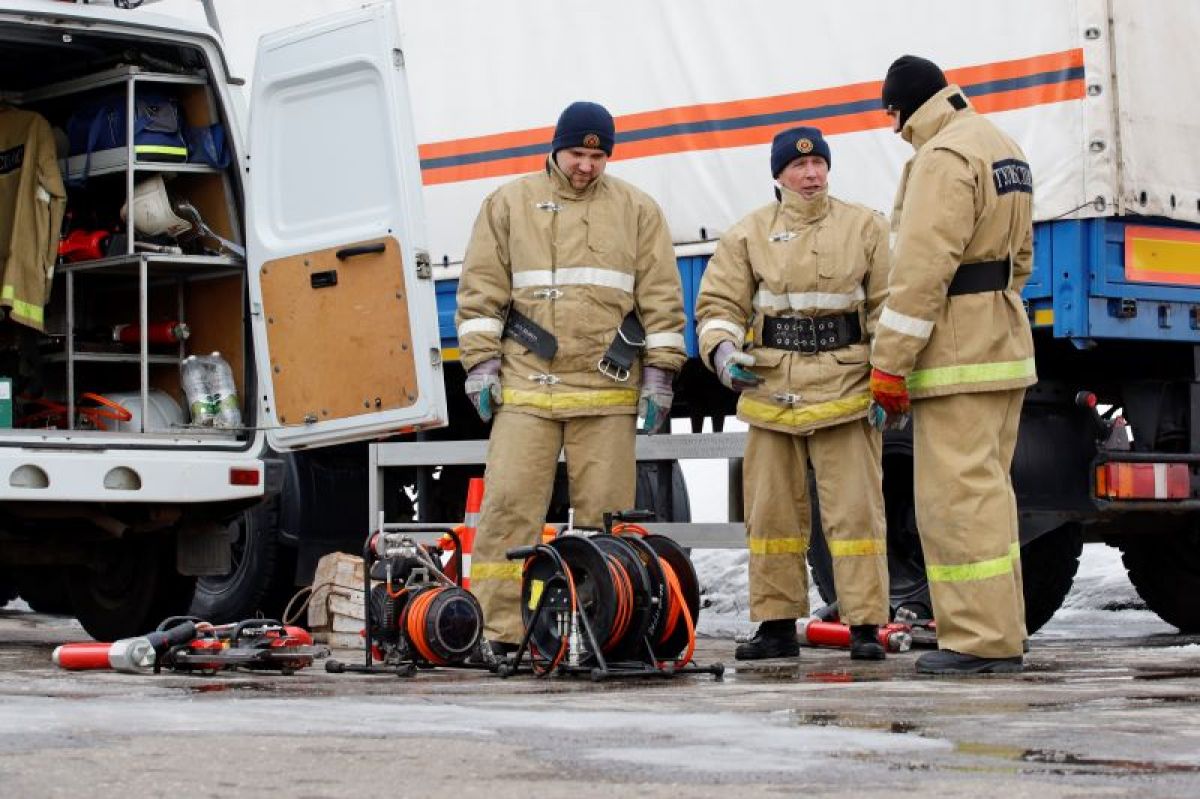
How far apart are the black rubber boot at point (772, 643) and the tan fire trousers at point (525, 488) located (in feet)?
2.13

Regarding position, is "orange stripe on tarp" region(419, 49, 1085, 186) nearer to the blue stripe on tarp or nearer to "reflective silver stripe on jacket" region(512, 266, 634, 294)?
the blue stripe on tarp

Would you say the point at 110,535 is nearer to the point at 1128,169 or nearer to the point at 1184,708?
the point at 1128,169

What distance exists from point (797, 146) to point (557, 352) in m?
1.11

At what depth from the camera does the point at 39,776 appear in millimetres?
4281

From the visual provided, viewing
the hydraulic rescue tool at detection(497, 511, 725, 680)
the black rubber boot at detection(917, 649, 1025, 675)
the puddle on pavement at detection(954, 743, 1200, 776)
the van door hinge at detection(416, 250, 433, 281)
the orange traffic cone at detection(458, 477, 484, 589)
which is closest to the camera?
the puddle on pavement at detection(954, 743, 1200, 776)

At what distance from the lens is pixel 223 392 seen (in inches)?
355

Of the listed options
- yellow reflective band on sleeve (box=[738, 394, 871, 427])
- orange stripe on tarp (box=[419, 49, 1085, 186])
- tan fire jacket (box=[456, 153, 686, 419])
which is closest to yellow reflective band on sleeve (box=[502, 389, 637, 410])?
tan fire jacket (box=[456, 153, 686, 419])

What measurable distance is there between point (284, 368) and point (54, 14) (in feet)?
5.12

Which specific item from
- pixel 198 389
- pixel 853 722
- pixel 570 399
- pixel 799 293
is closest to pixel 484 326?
pixel 570 399

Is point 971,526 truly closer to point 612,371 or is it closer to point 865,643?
point 865,643

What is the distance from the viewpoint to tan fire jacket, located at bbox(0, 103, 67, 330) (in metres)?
8.93

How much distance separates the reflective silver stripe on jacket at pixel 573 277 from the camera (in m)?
8.10

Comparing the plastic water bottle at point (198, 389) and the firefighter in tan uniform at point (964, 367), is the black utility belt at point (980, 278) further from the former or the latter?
the plastic water bottle at point (198, 389)

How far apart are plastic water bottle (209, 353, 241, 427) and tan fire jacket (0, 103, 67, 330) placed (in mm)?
685
